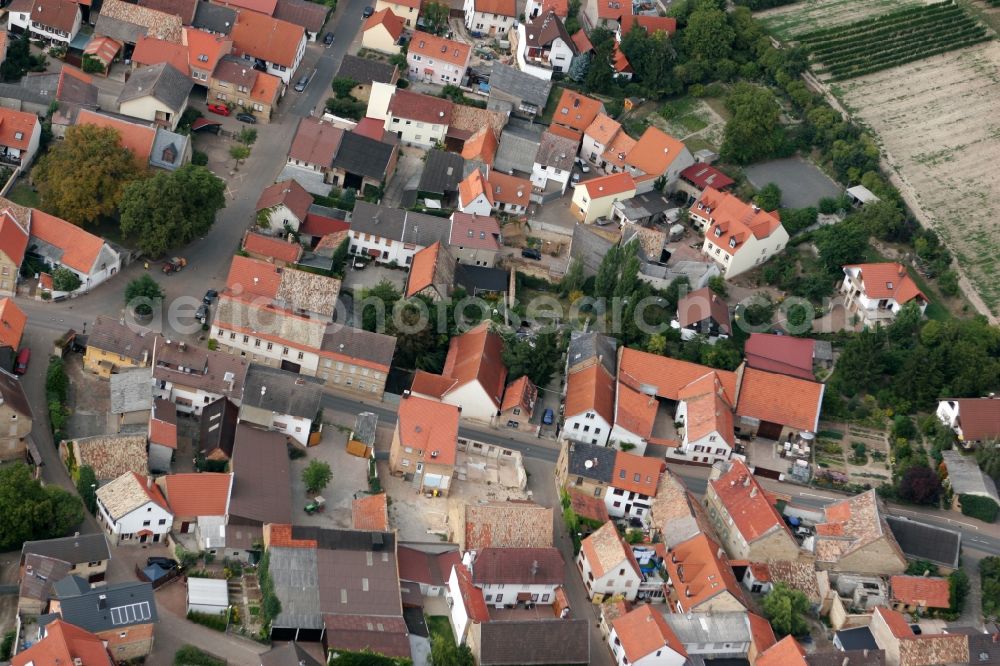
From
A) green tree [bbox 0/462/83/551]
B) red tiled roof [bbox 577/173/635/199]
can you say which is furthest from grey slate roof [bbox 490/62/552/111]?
green tree [bbox 0/462/83/551]

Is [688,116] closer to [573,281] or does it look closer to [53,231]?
[573,281]

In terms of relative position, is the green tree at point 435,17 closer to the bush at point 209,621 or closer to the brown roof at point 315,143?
the brown roof at point 315,143

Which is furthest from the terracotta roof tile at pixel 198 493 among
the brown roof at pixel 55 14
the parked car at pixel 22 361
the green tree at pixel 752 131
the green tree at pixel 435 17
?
the green tree at pixel 435 17

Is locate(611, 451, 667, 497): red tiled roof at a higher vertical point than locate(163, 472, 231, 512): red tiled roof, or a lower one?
higher

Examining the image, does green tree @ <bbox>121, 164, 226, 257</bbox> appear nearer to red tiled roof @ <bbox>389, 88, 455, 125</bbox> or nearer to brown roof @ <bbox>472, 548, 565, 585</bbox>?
red tiled roof @ <bbox>389, 88, 455, 125</bbox>

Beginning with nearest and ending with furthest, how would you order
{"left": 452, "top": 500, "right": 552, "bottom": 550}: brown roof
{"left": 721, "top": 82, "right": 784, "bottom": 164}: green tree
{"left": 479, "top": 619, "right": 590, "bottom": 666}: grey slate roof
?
{"left": 479, "top": 619, "right": 590, "bottom": 666}: grey slate roof
{"left": 452, "top": 500, "right": 552, "bottom": 550}: brown roof
{"left": 721, "top": 82, "right": 784, "bottom": 164}: green tree

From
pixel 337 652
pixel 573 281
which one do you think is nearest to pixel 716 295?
pixel 573 281
